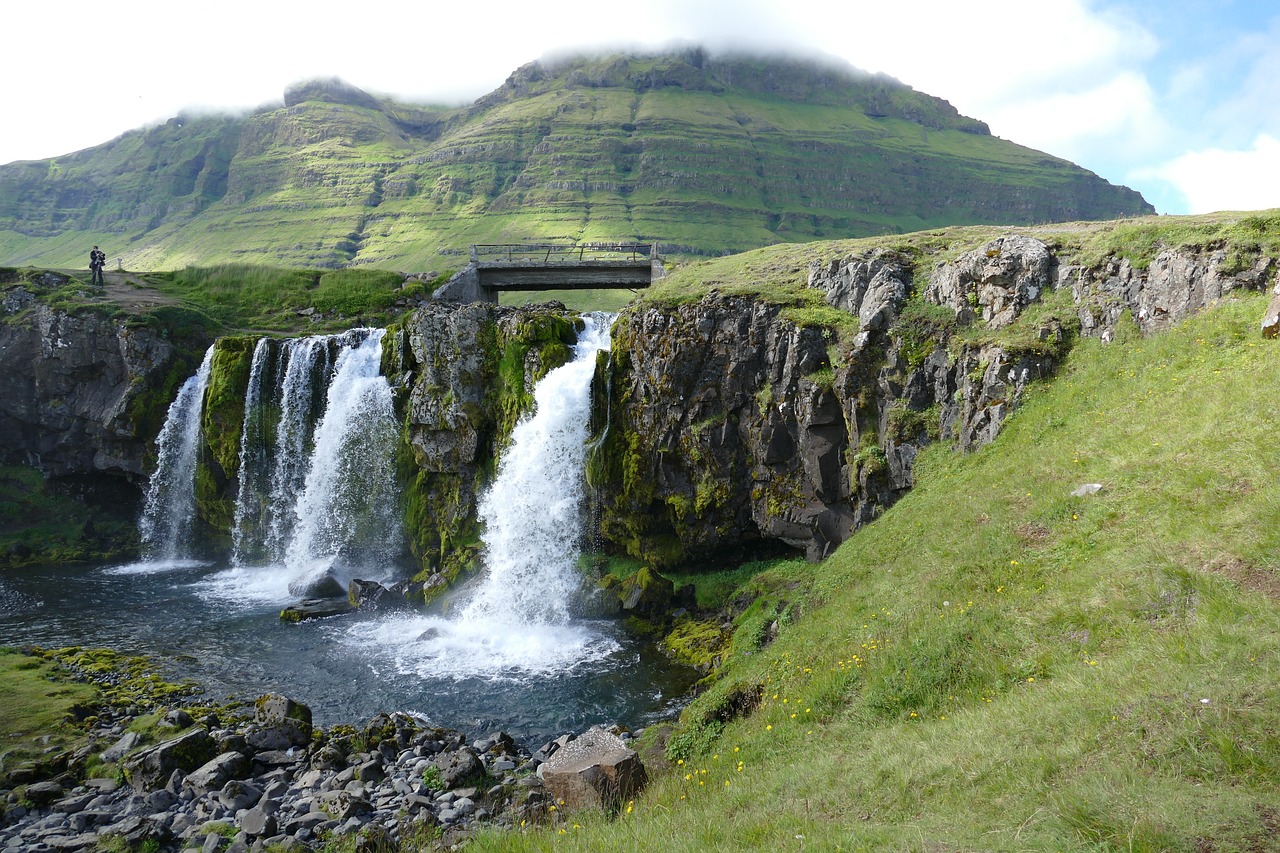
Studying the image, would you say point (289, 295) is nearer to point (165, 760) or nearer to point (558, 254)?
point (558, 254)

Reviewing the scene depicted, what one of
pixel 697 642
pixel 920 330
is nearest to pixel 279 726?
pixel 697 642

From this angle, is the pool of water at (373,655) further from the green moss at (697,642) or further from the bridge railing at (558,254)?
the bridge railing at (558,254)

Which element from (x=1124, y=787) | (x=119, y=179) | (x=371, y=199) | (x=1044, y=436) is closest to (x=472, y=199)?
(x=371, y=199)

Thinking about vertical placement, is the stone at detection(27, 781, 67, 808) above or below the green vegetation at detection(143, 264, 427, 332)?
below

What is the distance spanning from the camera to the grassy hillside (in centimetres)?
643

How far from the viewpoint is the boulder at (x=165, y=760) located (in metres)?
14.1

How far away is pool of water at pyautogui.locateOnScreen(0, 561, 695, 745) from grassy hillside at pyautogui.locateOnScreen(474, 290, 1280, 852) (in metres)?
4.39

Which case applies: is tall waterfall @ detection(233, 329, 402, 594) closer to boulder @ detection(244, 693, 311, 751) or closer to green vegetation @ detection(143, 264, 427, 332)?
green vegetation @ detection(143, 264, 427, 332)

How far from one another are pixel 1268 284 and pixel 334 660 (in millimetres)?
27733

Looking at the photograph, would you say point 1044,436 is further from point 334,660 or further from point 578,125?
point 578,125

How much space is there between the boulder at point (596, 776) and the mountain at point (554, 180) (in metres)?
114

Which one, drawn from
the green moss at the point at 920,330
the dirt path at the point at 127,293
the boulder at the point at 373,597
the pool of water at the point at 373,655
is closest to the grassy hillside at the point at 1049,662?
the green moss at the point at 920,330

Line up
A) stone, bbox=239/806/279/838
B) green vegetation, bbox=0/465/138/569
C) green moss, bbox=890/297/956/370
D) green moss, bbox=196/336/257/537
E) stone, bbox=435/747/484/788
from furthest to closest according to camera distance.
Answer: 1. green vegetation, bbox=0/465/138/569
2. green moss, bbox=196/336/257/537
3. green moss, bbox=890/297/956/370
4. stone, bbox=435/747/484/788
5. stone, bbox=239/806/279/838

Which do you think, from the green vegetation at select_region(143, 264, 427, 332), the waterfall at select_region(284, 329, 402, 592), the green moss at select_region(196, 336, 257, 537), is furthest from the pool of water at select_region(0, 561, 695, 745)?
the green vegetation at select_region(143, 264, 427, 332)
